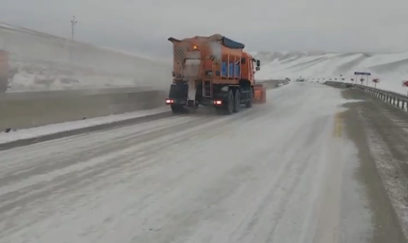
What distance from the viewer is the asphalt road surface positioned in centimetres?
499

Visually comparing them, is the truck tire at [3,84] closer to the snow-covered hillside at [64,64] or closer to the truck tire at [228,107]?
the snow-covered hillside at [64,64]

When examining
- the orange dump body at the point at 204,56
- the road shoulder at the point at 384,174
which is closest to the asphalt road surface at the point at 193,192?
the road shoulder at the point at 384,174

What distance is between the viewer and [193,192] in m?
6.59

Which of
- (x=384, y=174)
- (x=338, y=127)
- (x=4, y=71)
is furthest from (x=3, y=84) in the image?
(x=384, y=174)

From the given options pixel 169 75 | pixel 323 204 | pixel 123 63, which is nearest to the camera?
pixel 323 204

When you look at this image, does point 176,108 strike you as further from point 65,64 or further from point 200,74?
point 65,64

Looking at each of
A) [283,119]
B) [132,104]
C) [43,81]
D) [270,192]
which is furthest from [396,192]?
[43,81]

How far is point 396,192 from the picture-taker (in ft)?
22.3

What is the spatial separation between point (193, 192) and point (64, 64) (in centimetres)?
3739

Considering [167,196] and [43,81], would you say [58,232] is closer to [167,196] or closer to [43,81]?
[167,196]

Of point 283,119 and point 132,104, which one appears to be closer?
point 283,119

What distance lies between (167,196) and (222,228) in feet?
4.71

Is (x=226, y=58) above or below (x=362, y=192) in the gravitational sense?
above

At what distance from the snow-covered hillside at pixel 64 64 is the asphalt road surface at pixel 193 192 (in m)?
23.5
